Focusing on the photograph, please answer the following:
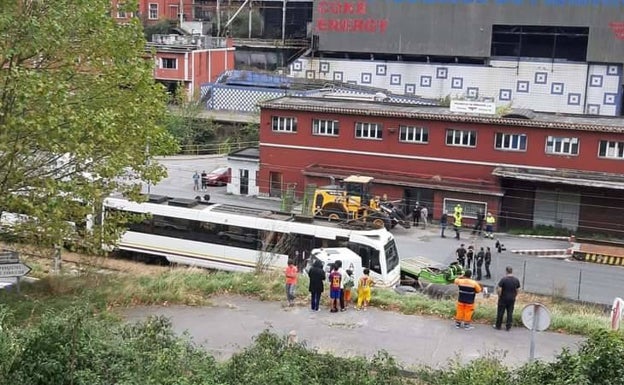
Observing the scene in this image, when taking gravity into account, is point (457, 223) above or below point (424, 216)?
above

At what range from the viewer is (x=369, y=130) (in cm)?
3862

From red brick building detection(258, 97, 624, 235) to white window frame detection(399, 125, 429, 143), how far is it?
49 millimetres

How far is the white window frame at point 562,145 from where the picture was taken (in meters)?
34.8

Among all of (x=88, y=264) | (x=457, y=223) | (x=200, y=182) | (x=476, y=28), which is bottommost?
(x=200, y=182)

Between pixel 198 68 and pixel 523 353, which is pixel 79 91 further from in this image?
pixel 198 68

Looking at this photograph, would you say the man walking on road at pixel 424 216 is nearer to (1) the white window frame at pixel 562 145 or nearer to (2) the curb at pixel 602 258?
(1) the white window frame at pixel 562 145

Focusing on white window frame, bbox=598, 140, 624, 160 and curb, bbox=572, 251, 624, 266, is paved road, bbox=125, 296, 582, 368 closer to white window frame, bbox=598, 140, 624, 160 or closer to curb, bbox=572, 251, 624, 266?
curb, bbox=572, 251, 624, 266

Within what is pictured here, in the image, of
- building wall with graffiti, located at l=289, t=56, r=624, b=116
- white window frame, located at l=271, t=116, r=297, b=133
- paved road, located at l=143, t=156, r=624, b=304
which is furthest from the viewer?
building wall with graffiti, located at l=289, t=56, r=624, b=116

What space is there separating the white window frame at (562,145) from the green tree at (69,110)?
22.4m

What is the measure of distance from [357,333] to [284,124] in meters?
24.8

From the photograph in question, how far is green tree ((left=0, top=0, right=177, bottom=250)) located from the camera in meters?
15.1

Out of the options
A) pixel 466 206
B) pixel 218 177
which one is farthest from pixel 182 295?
pixel 218 177

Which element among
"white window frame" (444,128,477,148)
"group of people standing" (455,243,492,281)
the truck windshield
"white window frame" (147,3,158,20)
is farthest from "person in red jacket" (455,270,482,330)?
"white window frame" (147,3,158,20)

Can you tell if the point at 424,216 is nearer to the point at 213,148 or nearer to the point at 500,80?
the point at 213,148
